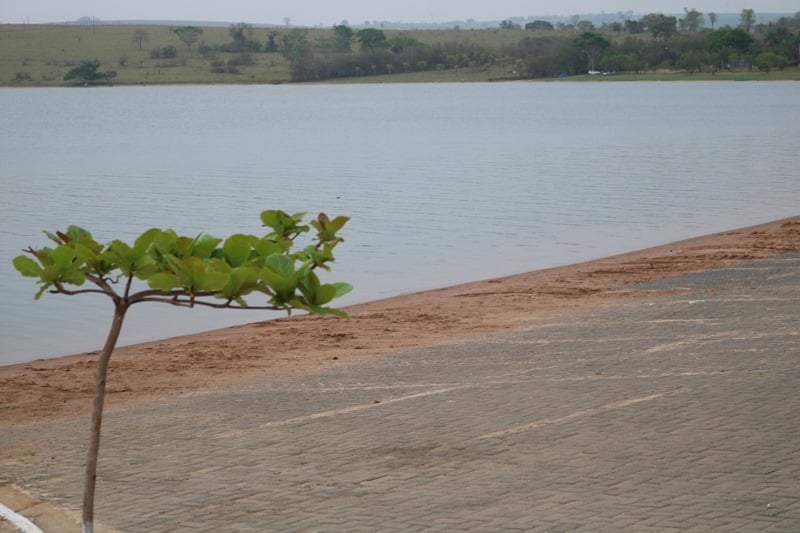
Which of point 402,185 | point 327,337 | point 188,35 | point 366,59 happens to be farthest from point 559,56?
point 327,337

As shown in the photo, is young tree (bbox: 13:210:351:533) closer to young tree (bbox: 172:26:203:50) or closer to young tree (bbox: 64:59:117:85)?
young tree (bbox: 64:59:117:85)

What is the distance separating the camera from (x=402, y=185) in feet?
151

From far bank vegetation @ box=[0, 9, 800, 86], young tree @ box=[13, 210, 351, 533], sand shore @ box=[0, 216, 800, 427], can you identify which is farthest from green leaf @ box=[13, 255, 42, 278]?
far bank vegetation @ box=[0, 9, 800, 86]

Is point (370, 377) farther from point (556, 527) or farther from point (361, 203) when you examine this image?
point (361, 203)

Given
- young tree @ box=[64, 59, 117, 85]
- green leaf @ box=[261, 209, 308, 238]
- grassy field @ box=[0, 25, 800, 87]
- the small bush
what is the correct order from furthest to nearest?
the small bush, grassy field @ box=[0, 25, 800, 87], young tree @ box=[64, 59, 117, 85], green leaf @ box=[261, 209, 308, 238]

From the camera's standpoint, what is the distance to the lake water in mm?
25328

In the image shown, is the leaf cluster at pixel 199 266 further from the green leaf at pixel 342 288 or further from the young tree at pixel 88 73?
the young tree at pixel 88 73

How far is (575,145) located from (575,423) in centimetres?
5913

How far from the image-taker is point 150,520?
27.0 ft

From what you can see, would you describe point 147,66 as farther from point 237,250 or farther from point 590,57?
point 237,250

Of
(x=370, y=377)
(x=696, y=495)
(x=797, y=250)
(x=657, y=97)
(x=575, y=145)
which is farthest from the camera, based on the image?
(x=657, y=97)

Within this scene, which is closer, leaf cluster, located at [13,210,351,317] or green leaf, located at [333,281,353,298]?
green leaf, located at [333,281,353,298]

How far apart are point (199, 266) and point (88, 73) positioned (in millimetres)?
174950

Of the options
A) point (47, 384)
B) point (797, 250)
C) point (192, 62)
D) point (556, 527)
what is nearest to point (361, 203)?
point (797, 250)
